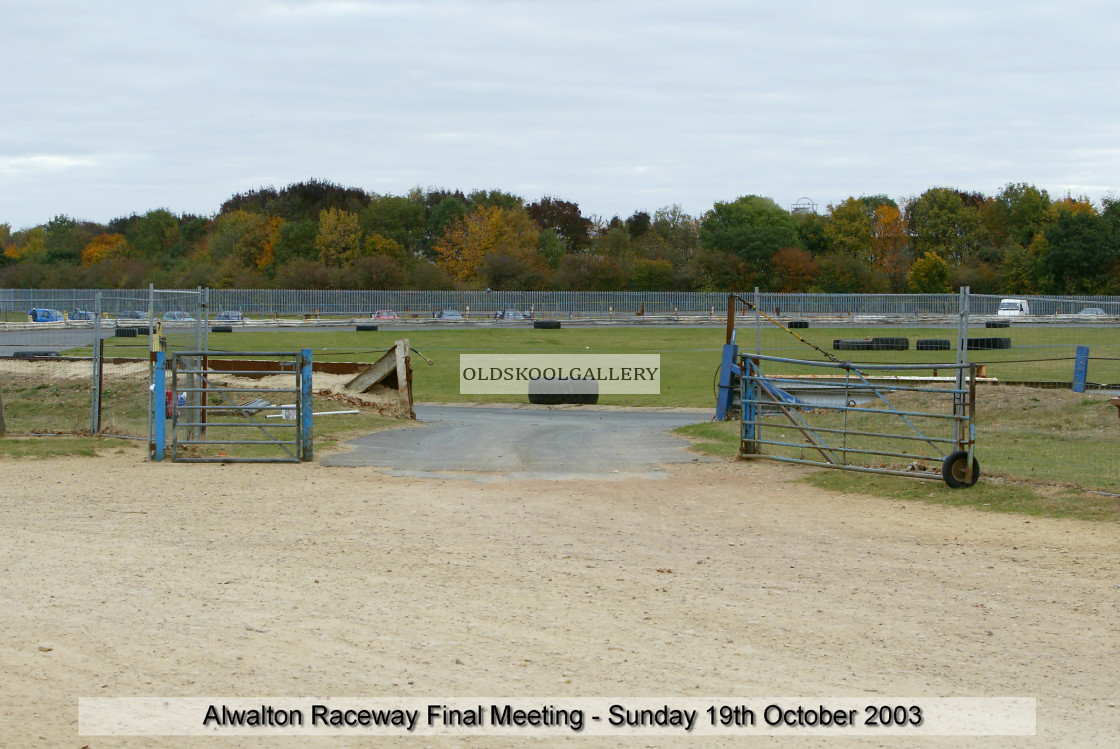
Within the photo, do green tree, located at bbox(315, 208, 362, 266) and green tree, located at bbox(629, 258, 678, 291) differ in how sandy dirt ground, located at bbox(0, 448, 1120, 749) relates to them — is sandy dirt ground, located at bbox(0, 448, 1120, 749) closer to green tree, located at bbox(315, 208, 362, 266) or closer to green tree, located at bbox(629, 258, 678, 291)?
green tree, located at bbox(629, 258, 678, 291)

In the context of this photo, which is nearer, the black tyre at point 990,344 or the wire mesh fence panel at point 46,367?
the wire mesh fence panel at point 46,367

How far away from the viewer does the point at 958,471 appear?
12734mm

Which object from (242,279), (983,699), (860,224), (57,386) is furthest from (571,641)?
(860,224)

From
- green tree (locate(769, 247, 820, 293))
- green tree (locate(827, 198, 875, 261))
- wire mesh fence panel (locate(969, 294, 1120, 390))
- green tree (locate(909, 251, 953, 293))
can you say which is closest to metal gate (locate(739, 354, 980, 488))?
wire mesh fence panel (locate(969, 294, 1120, 390))

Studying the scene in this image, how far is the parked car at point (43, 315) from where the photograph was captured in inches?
972

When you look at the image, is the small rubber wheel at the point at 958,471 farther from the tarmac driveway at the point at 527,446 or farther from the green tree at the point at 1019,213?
the green tree at the point at 1019,213

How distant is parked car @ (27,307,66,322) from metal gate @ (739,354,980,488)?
16.9 metres

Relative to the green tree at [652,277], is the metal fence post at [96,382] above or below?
below

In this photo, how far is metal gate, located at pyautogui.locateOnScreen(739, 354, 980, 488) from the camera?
12.8 meters

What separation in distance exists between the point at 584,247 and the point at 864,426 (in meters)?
102

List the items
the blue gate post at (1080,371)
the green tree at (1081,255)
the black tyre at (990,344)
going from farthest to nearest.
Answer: the green tree at (1081,255), the black tyre at (990,344), the blue gate post at (1080,371)

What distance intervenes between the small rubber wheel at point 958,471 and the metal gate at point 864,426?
0.04 feet

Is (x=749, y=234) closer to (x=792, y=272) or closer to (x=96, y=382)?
(x=792, y=272)

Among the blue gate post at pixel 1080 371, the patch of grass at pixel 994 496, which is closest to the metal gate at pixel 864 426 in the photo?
the patch of grass at pixel 994 496
